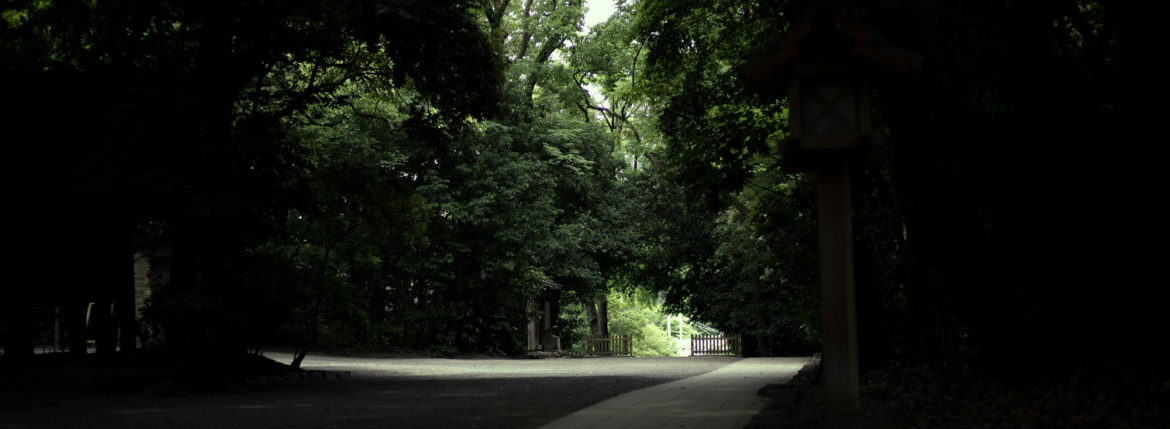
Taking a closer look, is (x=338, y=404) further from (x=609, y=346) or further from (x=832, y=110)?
(x=609, y=346)

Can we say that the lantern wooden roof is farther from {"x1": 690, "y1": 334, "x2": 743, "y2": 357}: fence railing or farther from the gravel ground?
{"x1": 690, "y1": 334, "x2": 743, "y2": 357}: fence railing

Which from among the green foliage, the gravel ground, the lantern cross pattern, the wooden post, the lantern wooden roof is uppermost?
the lantern wooden roof

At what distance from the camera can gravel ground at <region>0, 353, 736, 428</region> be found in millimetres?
9344

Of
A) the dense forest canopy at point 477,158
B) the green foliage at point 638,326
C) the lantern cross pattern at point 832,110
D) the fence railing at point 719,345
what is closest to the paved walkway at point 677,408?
the dense forest canopy at point 477,158

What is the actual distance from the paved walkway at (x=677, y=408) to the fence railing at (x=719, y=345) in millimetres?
21380

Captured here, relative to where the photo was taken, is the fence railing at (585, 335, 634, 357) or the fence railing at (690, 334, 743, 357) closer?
the fence railing at (690, 334, 743, 357)

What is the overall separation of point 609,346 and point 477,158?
12.4 meters

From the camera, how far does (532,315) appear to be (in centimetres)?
3253

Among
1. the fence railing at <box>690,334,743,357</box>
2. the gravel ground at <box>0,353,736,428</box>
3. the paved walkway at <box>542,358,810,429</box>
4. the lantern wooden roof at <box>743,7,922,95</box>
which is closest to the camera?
the lantern wooden roof at <box>743,7,922,95</box>

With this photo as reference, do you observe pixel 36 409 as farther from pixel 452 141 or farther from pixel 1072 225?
pixel 452 141

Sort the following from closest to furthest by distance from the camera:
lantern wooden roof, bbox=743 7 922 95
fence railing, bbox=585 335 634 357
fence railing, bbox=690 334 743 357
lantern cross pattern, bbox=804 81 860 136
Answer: lantern wooden roof, bbox=743 7 922 95 → lantern cross pattern, bbox=804 81 860 136 → fence railing, bbox=690 334 743 357 → fence railing, bbox=585 335 634 357

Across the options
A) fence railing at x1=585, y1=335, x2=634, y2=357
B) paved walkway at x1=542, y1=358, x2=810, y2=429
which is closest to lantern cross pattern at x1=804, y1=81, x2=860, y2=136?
paved walkway at x1=542, y1=358, x2=810, y2=429

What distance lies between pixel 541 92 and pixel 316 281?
24260 millimetres

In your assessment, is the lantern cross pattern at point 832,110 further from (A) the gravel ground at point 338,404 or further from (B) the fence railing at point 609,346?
(B) the fence railing at point 609,346
